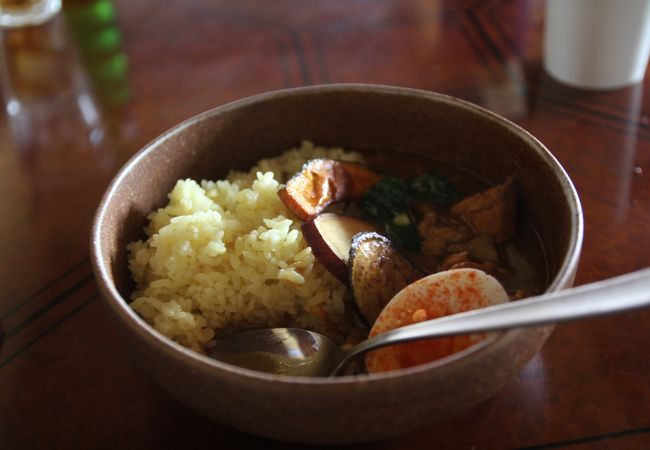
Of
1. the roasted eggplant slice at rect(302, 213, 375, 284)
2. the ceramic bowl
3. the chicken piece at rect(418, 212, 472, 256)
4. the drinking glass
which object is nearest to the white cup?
the ceramic bowl

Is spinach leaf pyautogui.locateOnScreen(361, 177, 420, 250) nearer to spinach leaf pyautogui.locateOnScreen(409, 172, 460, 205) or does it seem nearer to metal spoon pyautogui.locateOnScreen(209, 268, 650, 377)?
spinach leaf pyautogui.locateOnScreen(409, 172, 460, 205)

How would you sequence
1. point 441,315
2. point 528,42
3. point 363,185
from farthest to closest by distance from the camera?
1. point 528,42
2. point 363,185
3. point 441,315

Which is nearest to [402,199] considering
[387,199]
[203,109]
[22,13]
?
[387,199]

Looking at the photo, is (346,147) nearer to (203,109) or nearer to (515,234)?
(515,234)

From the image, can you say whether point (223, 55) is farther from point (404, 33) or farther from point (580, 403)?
point (580, 403)

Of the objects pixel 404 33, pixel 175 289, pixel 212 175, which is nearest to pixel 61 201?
pixel 212 175
